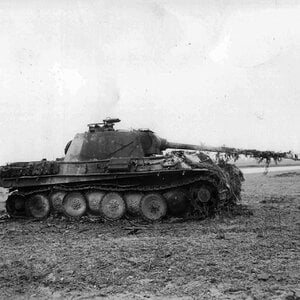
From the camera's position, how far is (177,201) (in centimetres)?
1210

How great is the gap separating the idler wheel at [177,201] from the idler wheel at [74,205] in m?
2.57

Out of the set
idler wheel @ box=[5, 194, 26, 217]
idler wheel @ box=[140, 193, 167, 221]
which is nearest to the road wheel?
idler wheel @ box=[140, 193, 167, 221]

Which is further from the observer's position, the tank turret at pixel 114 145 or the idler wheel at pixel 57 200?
the tank turret at pixel 114 145

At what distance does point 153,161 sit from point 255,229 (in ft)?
11.8

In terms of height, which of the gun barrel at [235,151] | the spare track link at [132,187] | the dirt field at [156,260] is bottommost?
the dirt field at [156,260]

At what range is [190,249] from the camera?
824 cm

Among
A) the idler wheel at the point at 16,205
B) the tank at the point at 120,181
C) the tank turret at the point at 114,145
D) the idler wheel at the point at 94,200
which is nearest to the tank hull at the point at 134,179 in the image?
the tank at the point at 120,181

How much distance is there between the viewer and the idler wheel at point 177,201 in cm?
1209

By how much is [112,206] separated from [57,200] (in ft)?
5.92

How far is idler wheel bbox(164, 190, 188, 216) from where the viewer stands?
39.7 feet

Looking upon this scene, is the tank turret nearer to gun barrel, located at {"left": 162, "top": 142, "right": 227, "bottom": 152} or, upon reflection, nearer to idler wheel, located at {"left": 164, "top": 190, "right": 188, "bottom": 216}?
gun barrel, located at {"left": 162, "top": 142, "right": 227, "bottom": 152}

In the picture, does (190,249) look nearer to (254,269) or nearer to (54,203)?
(254,269)

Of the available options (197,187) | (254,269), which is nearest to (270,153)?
(197,187)

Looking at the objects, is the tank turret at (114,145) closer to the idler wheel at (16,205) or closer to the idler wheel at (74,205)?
the idler wheel at (74,205)
